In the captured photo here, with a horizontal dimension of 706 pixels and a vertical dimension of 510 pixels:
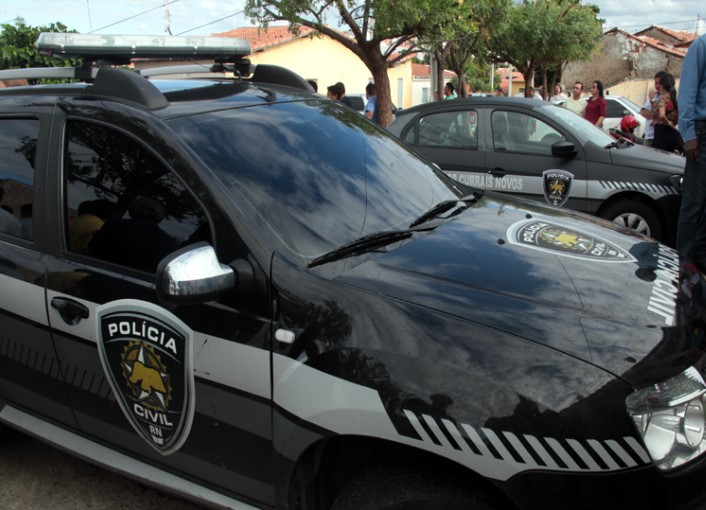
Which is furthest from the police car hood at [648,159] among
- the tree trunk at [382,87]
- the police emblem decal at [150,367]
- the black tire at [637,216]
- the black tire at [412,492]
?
the tree trunk at [382,87]

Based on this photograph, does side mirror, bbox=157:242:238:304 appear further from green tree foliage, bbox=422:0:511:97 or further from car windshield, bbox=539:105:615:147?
green tree foliage, bbox=422:0:511:97

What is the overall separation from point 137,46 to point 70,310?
1.32m

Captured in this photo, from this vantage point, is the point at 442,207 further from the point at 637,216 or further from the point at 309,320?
the point at 637,216

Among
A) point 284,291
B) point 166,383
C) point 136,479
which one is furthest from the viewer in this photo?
point 136,479

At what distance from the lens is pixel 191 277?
174 cm

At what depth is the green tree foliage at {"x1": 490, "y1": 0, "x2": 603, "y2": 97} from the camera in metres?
23.0

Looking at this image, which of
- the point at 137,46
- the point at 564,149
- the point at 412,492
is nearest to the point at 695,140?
the point at 564,149

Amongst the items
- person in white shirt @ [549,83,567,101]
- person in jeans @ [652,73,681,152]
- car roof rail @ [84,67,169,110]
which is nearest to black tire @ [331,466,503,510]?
car roof rail @ [84,67,169,110]

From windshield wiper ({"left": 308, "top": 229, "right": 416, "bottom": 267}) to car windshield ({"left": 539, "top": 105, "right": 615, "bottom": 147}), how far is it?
14.7 ft

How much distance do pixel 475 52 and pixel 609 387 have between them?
21.0 m

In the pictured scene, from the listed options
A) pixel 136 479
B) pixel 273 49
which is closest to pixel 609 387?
pixel 136 479

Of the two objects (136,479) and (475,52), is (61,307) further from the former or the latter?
(475,52)

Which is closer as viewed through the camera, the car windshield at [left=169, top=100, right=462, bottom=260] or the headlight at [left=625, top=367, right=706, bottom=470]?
the headlight at [left=625, top=367, right=706, bottom=470]

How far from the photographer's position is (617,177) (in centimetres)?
585
